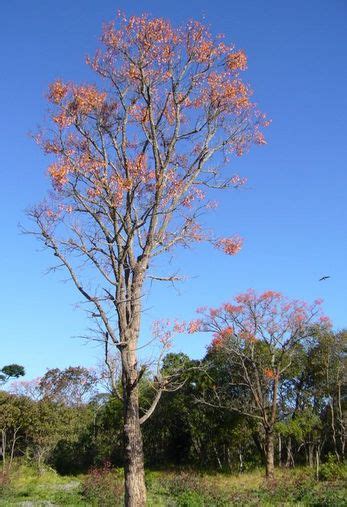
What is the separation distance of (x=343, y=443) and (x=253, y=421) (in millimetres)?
5096

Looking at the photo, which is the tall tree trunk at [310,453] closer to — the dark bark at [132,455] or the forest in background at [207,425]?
the forest in background at [207,425]

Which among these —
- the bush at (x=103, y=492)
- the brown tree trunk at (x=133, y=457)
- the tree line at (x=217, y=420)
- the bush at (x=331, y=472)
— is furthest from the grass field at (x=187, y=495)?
the tree line at (x=217, y=420)

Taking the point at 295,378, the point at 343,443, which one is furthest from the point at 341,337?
the point at 343,443

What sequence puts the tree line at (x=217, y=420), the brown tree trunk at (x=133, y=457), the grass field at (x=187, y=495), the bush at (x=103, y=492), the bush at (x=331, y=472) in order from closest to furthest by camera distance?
the brown tree trunk at (x=133, y=457)
the grass field at (x=187, y=495)
the bush at (x=103, y=492)
the bush at (x=331, y=472)
the tree line at (x=217, y=420)

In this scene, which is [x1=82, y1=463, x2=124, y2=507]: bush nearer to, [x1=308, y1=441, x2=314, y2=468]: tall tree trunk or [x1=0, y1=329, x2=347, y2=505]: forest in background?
[x1=0, y1=329, x2=347, y2=505]: forest in background

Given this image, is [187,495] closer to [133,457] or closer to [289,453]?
[133,457]

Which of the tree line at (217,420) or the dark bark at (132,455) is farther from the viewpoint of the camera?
the tree line at (217,420)

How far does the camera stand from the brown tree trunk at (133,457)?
6578mm

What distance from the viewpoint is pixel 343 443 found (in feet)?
89.9

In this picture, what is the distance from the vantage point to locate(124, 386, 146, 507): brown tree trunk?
21.6ft

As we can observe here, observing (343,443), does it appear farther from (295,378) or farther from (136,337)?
(136,337)

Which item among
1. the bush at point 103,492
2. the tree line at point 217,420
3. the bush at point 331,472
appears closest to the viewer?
the bush at point 103,492

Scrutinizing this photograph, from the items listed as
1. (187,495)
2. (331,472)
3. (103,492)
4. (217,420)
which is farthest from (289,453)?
(103,492)

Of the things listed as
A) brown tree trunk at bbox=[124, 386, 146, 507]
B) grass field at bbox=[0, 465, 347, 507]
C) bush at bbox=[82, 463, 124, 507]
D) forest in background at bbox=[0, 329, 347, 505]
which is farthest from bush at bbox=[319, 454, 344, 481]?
brown tree trunk at bbox=[124, 386, 146, 507]
